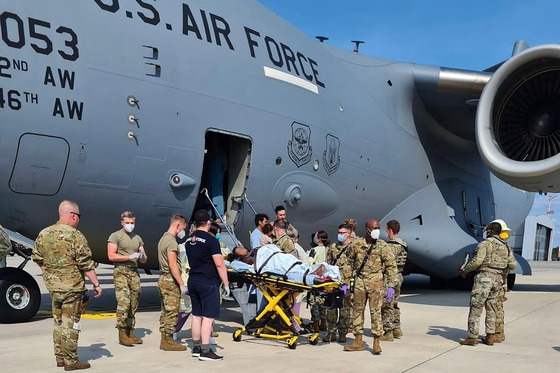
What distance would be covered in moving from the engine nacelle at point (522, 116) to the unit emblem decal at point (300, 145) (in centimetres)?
298

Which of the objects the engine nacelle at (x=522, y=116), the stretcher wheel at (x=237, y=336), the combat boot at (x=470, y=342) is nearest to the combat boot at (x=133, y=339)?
the stretcher wheel at (x=237, y=336)

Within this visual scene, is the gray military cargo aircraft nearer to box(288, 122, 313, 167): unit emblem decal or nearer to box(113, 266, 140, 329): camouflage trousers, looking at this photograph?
box(288, 122, 313, 167): unit emblem decal

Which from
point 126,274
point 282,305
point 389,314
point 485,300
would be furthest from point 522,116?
point 126,274

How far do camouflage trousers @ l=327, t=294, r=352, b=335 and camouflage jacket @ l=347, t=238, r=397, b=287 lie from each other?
0.60 meters

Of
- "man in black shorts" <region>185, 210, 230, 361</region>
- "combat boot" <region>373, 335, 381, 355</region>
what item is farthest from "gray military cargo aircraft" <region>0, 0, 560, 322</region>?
"combat boot" <region>373, 335, 381, 355</region>

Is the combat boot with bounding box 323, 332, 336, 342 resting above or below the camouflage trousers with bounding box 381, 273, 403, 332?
below

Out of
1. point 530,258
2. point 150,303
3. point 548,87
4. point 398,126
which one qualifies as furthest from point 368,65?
point 530,258

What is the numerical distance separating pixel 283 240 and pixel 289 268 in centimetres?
87

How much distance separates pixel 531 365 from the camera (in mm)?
6258

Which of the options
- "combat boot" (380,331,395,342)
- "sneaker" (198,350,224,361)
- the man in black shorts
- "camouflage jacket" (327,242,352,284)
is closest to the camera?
"sneaker" (198,350,224,361)

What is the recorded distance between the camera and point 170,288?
22.1ft

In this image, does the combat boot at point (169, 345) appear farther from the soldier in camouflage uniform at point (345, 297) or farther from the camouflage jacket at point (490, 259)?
the camouflage jacket at point (490, 259)

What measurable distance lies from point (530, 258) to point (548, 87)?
179ft

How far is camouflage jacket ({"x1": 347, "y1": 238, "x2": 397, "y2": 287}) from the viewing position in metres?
6.90
